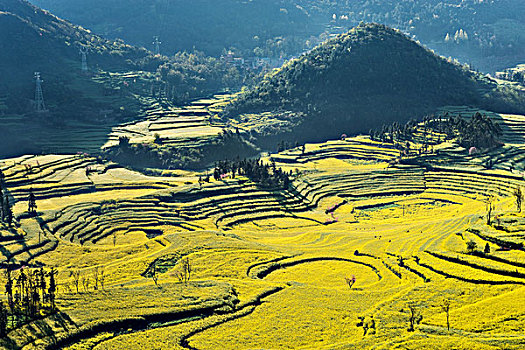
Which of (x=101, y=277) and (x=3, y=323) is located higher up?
(x=3, y=323)

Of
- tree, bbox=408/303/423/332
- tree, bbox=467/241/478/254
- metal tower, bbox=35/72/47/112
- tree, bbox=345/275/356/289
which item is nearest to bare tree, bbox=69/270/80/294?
tree, bbox=345/275/356/289

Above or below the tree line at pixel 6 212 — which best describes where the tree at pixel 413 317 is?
below

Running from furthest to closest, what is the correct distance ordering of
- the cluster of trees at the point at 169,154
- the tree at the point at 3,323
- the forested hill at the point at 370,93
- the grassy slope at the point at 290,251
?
1. the forested hill at the point at 370,93
2. the cluster of trees at the point at 169,154
3. the grassy slope at the point at 290,251
4. the tree at the point at 3,323

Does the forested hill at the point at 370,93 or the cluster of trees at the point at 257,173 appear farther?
the forested hill at the point at 370,93

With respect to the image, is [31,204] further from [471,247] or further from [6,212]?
[471,247]

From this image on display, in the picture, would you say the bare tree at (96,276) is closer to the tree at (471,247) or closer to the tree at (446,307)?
the tree at (446,307)

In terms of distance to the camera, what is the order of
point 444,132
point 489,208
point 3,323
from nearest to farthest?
point 3,323 < point 489,208 < point 444,132

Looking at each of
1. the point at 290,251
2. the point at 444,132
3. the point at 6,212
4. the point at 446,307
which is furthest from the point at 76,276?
the point at 444,132

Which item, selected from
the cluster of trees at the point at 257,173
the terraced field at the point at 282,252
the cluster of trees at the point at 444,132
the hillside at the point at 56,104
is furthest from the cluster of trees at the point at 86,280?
the cluster of trees at the point at 444,132
